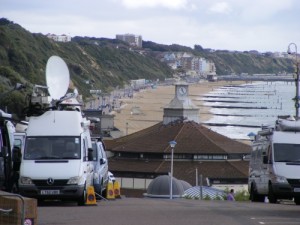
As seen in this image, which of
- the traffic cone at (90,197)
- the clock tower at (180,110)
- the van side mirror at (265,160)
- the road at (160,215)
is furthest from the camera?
the clock tower at (180,110)

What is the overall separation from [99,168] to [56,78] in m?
2.79

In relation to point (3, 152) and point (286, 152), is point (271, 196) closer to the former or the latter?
point (286, 152)

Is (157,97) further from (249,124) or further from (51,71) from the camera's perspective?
(51,71)

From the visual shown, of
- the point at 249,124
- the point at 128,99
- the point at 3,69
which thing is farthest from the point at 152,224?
the point at 128,99

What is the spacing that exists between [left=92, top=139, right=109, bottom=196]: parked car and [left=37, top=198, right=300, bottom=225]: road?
9.60 ft

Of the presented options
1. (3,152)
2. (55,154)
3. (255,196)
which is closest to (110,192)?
(255,196)

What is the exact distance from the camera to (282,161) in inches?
985

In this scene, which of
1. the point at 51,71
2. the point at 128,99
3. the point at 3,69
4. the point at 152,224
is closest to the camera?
the point at 152,224

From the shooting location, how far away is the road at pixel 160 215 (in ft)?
56.9

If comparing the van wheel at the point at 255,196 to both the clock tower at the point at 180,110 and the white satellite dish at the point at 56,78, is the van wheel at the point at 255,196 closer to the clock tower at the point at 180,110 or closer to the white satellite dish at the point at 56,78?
the white satellite dish at the point at 56,78

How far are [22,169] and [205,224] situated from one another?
19.6ft

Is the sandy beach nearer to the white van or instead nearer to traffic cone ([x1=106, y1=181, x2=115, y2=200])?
traffic cone ([x1=106, y1=181, x2=115, y2=200])

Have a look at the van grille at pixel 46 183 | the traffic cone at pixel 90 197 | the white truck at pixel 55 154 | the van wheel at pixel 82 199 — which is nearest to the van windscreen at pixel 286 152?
the white truck at pixel 55 154

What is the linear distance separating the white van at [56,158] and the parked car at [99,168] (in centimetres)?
245
